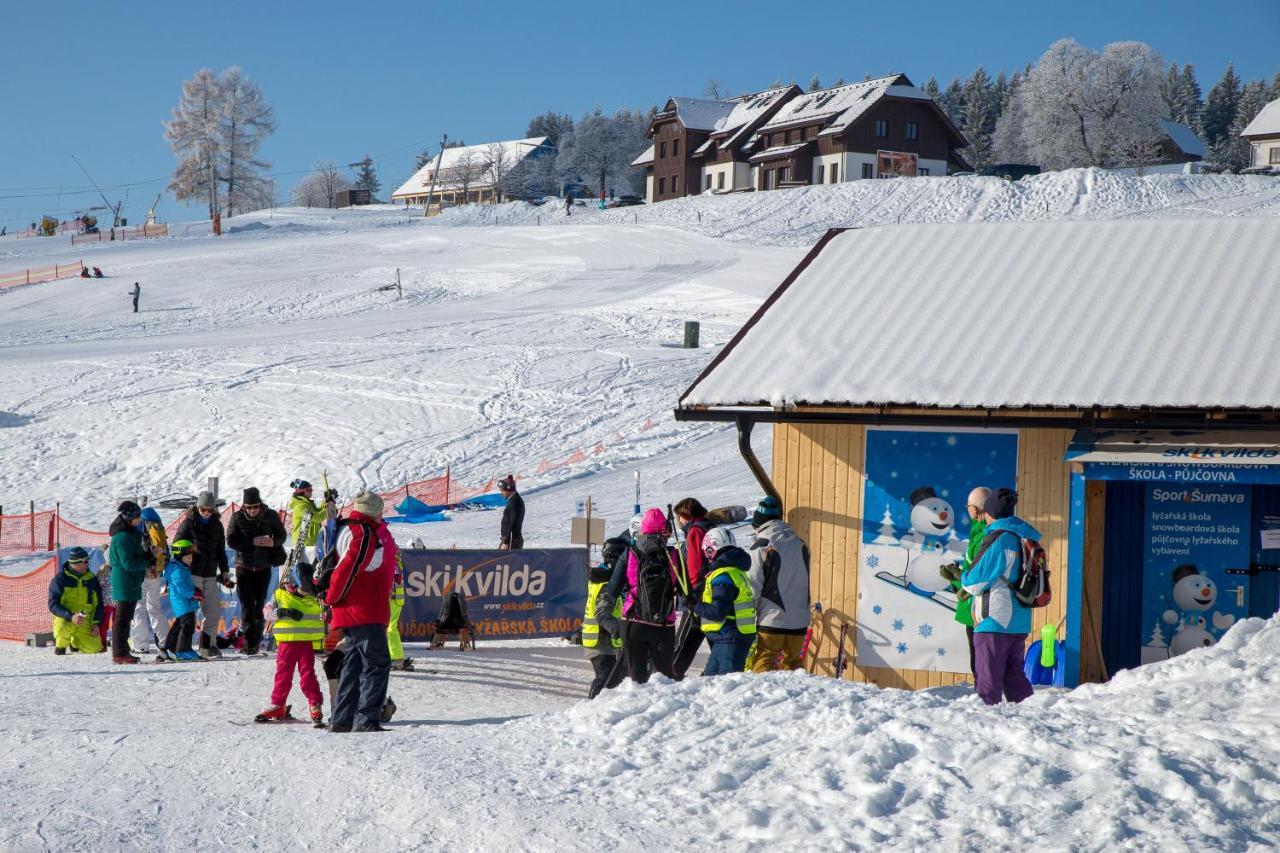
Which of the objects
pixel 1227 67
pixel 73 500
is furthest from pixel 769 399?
pixel 1227 67

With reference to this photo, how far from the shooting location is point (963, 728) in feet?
18.4

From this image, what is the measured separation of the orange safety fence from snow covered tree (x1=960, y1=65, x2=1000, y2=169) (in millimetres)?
85545

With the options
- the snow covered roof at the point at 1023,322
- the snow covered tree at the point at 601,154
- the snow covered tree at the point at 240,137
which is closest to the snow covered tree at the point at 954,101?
the snow covered tree at the point at 601,154

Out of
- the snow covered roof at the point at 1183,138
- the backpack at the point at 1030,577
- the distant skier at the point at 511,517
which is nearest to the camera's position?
the backpack at the point at 1030,577

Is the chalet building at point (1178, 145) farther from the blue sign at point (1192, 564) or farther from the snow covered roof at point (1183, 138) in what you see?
the blue sign at point (1192, 564)

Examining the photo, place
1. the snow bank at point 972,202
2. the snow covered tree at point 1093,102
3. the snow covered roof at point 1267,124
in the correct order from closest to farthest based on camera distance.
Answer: the snow bank at point 972,202, the snow covered roof at point 1267,124, the snow covered tree at point 1093,102

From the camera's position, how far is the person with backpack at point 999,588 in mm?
7188

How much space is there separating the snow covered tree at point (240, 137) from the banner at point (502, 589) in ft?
274

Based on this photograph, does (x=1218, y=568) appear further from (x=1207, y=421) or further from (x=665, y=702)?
(x=665, y=702)

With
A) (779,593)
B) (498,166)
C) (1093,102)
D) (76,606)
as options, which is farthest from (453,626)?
(498,166)

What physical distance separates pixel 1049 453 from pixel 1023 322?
157 centimetres

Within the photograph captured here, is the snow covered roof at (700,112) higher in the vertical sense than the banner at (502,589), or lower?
higher

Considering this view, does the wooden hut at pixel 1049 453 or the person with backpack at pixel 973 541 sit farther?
the wooden hut at pixel 1049 453

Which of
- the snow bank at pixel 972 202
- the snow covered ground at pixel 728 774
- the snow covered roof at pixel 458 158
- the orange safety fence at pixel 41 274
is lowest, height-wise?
the snow covered ground at pixel 728 774
